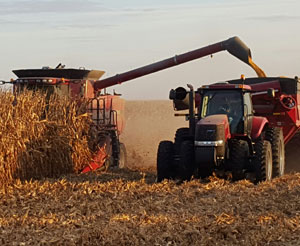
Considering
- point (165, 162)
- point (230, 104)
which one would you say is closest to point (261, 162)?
point (230, 104)

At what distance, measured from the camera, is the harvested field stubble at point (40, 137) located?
1279cm

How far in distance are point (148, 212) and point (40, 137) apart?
16.8ft

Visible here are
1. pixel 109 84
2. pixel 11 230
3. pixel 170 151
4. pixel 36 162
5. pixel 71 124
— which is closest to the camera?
pixel 11 230

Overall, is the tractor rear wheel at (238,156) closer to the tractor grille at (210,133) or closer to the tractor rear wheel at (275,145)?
the tractor grille at (210,133)

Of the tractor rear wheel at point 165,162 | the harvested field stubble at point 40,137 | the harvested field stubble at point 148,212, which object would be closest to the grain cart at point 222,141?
the tractor rear wheel at point 165,162

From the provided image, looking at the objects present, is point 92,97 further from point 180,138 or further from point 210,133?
point 210,133

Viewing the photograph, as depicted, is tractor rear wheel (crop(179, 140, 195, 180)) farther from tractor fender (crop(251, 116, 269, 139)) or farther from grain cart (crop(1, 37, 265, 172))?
grain cart (crop(1, 37, 265, 172))

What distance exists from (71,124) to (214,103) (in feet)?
12.1

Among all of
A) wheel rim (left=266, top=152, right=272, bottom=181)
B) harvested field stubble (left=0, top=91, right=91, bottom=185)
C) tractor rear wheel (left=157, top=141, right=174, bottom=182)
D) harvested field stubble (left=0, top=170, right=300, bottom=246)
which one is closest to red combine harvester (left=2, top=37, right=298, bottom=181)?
tractor rear wheel (left=157, top=141, right=174, bottom=182)

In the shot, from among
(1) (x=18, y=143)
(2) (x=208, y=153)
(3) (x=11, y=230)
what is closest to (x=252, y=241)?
(3) (x=11, y=230)

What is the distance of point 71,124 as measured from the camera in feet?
49.0

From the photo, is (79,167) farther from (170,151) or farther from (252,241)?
(252,241)

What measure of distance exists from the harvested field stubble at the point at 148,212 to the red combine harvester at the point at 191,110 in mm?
574

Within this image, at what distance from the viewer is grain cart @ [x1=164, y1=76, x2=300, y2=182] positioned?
38.9ft
